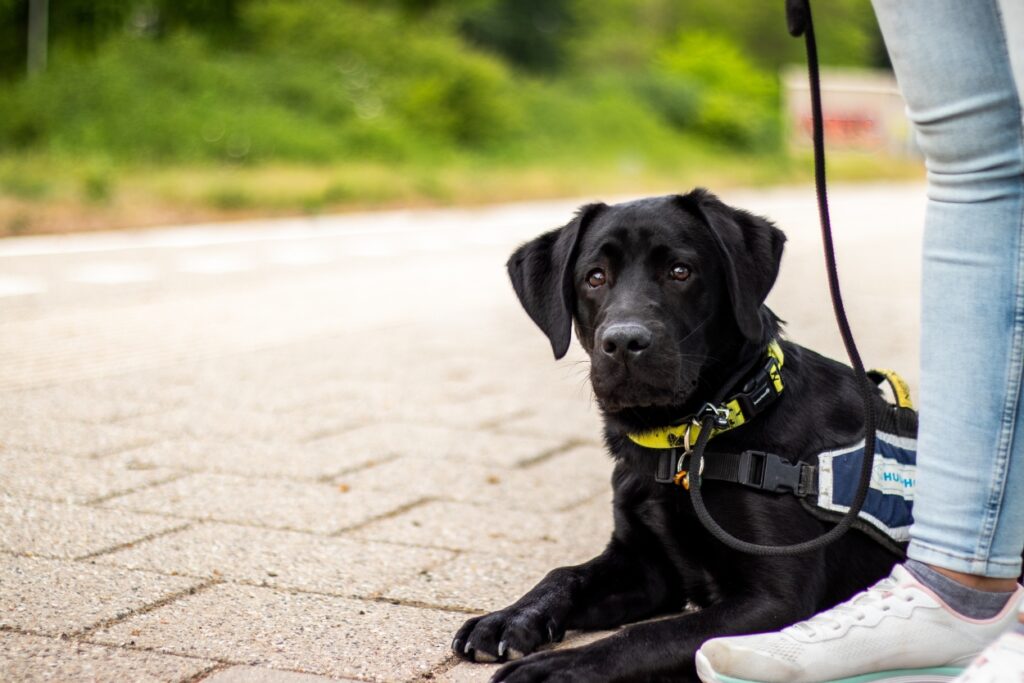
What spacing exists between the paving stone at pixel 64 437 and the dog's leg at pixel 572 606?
240cm

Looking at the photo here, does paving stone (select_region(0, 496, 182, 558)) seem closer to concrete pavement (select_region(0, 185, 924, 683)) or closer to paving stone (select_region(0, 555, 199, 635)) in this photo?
concrete pavement (select_region(0, 185, 924, 683))

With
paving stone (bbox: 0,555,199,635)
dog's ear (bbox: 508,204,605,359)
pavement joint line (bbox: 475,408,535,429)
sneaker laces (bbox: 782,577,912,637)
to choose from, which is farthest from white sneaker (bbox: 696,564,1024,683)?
pavement joint line (bbox: 475,408,535,429)

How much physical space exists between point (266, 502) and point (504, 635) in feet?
5.18

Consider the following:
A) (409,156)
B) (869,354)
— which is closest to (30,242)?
(869,354)

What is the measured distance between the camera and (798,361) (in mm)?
3117

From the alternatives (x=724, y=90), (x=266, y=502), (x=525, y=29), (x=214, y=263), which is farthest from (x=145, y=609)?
(x=724, y=90)

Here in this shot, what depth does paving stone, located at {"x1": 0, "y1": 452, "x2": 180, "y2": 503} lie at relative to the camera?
4.18m

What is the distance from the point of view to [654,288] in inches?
124

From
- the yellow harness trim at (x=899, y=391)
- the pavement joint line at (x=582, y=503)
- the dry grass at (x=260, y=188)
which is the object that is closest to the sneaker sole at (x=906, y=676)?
the yellow harness trim at (x=899, y=391)

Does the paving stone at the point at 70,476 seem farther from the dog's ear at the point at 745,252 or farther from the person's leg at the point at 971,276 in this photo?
the person's leg at the point at 971,276

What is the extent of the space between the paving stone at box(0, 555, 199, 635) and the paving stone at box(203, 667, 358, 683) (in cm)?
47

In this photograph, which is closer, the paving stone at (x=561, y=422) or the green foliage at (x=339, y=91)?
the paving stone at (x=561, y=422)

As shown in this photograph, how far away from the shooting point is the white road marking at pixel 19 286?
9.62m

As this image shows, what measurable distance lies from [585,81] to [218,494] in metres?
45.6
